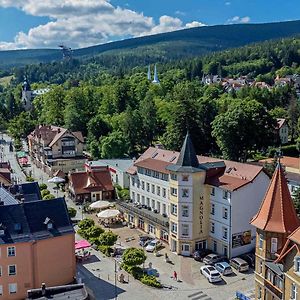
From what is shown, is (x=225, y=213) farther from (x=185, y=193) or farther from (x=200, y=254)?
(x=200, y=254)

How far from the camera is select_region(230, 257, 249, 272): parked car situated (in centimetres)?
4197

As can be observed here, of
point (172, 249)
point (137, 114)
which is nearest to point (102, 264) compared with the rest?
point (172, 249)

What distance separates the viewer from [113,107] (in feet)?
361

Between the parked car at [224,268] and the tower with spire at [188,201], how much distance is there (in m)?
4.69

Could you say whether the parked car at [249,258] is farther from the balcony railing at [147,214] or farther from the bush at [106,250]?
the bush at [106,250]

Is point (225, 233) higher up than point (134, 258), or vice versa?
point (225, 233)

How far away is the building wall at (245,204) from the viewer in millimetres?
44562

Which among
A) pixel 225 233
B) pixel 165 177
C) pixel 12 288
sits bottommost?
pixel 12 288

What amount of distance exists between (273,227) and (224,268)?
447 inches

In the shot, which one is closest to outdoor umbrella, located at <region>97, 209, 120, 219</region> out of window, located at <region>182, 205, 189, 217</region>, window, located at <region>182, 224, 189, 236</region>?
window, located at <region>182, 224, 189, 236</region>

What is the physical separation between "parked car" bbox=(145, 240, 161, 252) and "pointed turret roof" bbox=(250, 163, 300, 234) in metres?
17.3

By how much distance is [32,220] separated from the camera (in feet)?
122

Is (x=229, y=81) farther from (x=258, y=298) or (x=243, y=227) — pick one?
(x=258, y=298)

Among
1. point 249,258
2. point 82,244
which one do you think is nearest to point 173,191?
point 249,258
